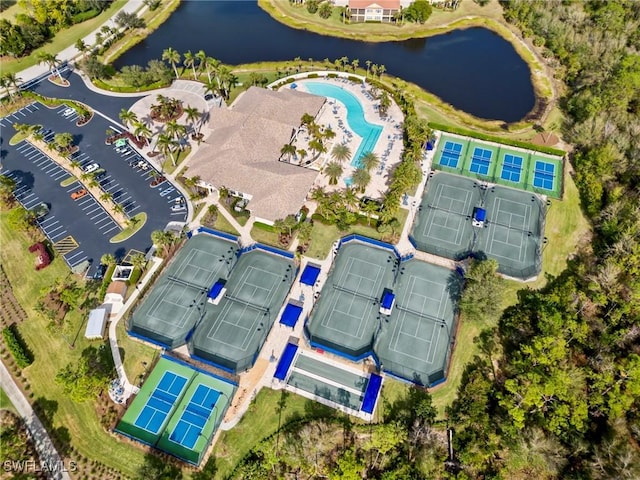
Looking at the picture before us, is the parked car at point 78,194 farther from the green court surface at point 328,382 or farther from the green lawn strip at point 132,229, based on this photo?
the green court surface at point 328,382

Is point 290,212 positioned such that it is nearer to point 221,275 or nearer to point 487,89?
point 221,275

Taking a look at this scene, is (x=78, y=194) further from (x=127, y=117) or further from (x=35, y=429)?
(x=35, y=429)

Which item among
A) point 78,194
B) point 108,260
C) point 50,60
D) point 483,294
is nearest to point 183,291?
point 108,260

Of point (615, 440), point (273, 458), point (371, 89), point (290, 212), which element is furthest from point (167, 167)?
point (615, 440)

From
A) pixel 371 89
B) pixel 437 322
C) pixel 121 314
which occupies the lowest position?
pixel 121 314

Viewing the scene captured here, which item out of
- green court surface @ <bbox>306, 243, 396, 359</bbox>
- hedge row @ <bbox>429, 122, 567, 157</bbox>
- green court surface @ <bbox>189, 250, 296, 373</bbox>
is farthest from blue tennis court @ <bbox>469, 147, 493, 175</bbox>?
green court surface @ <bbox>189, 250, 296, 373</bbox>

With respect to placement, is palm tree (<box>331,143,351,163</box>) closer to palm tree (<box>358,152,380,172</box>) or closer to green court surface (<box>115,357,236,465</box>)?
palm tree (<box>358,152,380,172</box>)
